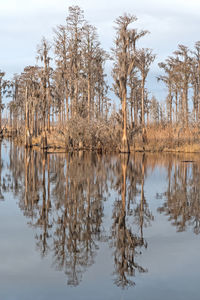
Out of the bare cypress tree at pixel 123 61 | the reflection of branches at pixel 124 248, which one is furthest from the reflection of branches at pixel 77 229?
the bare cypress tree at pixel 123 61

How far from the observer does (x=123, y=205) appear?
30.3 feet

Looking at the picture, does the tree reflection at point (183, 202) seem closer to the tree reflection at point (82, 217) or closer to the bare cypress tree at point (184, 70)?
the tree reflection at point (82, 217)

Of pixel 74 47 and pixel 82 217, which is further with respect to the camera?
pixel 74 47

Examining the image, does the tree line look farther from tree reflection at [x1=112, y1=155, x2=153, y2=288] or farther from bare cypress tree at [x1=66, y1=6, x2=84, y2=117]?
tree reflection at [x1=112, y1=155, x2=153, y2=288]

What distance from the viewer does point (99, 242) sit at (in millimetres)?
6090

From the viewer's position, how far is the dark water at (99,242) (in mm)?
4516

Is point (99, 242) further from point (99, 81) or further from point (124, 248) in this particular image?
point (99, 81)

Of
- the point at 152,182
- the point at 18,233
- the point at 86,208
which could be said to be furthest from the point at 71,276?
the point at 152,182

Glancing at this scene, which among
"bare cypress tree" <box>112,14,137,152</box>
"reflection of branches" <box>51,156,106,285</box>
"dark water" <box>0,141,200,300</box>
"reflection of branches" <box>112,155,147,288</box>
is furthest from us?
"bare cypress tree" <box>112,14,137,152</box>

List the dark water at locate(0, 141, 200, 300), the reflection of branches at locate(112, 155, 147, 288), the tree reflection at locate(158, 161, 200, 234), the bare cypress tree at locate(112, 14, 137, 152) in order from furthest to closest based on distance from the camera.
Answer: the bare cypress tree at locate(112, 14, 137, 152) → the tree reflection at locate(158, 161, 200, 234) → the reflection of branches at locate(112, 155, 147, 288) → the dark water at locate(0, 141, 200, 300)

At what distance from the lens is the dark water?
14.8 ft

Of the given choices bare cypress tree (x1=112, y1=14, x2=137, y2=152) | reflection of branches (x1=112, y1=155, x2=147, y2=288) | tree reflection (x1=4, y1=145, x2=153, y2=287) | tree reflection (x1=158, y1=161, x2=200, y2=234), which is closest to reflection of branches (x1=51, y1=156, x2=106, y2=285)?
tree reflection (x1=4, y1=145, x2=153, y2=287)

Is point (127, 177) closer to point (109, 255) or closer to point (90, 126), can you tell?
point (109, 255)

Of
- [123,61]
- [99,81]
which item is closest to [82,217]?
[123,61]
